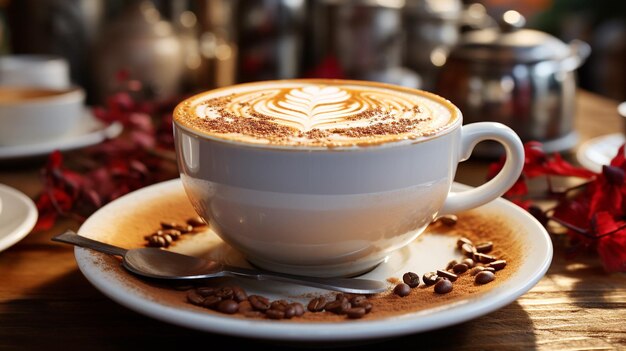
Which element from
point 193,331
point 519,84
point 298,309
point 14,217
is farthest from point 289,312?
point 519,84

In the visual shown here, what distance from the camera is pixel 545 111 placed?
1.62m

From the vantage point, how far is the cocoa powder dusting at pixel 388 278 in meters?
0.70

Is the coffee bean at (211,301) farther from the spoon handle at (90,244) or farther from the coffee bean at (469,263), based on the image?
the coffee bean at (469,263)

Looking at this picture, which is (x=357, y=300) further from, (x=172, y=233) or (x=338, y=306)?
(x=172, y=233)

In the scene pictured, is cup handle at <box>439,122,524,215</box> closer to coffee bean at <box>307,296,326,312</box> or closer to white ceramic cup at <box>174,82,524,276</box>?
white ceramic cup at <box>174,82,524,276</box>

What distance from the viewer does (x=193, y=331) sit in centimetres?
75

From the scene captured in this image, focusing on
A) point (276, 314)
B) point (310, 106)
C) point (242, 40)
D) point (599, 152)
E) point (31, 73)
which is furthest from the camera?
point (242, 40)

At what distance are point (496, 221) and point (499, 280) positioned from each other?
0.68 feet

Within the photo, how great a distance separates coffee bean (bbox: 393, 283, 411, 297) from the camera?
75cm

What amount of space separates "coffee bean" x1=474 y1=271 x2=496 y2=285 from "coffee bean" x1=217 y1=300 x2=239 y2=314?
26cm

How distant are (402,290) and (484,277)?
90mm

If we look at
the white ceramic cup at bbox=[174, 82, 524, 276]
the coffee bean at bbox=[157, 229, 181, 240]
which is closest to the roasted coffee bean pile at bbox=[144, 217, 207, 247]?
the coffee bean at bbox=[157, 229, 181, 240]

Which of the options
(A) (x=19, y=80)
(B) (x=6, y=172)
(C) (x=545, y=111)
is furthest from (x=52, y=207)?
(C) (x=545, y=111)

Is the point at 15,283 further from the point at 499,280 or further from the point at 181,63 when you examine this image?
the point at 181,63
